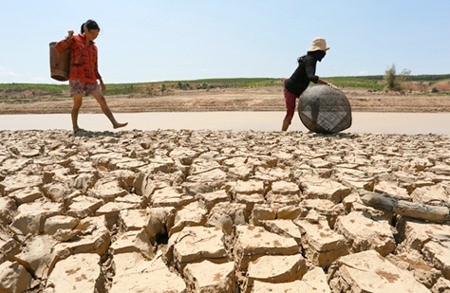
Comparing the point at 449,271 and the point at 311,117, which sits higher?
the point at 311,117

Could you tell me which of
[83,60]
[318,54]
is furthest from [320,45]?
[83,60]

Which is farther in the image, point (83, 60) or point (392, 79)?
point (392, 79)

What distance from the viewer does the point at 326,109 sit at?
432cm

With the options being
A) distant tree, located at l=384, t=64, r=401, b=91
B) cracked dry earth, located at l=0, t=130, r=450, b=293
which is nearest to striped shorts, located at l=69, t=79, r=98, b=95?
cracked dry earth, located at l=0, t=130, r=450, b=293

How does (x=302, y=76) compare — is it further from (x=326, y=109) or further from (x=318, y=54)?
(x=326, y=109)

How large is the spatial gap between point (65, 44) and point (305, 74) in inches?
124

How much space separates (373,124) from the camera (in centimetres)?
638

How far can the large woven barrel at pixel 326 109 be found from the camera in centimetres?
428

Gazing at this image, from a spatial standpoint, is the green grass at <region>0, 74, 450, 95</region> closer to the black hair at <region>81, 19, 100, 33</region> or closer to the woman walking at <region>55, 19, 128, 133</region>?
the woman walking at <region>55, 19, 128, 133</region>

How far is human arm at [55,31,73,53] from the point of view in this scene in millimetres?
3896

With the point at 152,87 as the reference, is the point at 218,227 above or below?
below

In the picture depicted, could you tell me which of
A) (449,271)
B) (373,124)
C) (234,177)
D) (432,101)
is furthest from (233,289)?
(432,101)

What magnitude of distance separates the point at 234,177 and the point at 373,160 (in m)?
1.32

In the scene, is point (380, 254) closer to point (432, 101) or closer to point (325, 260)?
point (325, 260)
